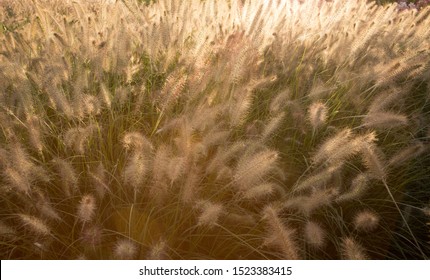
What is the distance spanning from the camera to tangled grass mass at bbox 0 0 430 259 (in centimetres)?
191

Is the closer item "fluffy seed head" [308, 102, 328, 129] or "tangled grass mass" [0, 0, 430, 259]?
"tangled grass mass" [0, 0, 430, 259]

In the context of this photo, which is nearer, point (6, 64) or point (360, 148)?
point (360, 148)

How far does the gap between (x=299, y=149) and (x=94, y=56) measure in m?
1.18

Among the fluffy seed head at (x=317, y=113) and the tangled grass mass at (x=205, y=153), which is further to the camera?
the fluffy seed head at (x=317, y=113)

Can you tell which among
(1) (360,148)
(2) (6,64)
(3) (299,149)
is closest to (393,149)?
(3) (299,149)

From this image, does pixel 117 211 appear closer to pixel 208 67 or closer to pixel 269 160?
pixel 269 160

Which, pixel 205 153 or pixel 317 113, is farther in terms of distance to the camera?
pixel 317 113

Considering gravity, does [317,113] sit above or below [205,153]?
above

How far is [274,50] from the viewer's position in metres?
2.94

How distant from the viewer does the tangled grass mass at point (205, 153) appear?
1.91 meters

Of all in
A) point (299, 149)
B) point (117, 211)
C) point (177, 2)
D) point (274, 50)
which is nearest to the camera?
point (117, 211)

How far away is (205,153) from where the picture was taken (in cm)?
195
